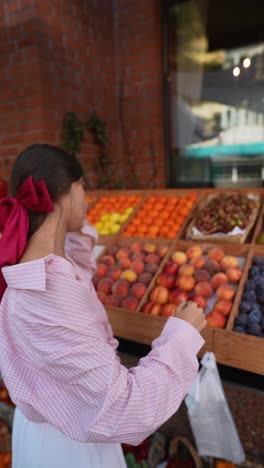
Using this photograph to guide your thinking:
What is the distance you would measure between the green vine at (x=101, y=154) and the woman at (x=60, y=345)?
9.90 ft

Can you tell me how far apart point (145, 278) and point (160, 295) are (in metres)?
0.22

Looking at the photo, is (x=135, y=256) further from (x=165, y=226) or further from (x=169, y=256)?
(x=165, y=226)

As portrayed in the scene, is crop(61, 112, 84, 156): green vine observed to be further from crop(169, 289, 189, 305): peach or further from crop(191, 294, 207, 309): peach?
crop(191, 294, 207, 309): peach

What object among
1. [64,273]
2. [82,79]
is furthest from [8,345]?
[82,79]

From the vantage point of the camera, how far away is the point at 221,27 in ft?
12.4

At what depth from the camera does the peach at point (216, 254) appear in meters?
2.00

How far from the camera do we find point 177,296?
68.8 inches

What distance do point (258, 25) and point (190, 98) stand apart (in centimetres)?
104

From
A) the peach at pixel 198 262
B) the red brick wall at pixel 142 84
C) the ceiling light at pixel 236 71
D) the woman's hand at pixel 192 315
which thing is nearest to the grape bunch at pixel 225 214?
the peach at pixel 198 262

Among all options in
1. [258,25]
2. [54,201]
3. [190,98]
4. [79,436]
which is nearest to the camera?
[79,436]

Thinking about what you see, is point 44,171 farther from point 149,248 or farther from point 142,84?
point 142,84

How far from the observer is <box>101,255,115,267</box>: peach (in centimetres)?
222

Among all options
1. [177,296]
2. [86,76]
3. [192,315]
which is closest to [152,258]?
[177,296]

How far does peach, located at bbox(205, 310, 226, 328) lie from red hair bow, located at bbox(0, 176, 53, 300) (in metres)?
1.01
